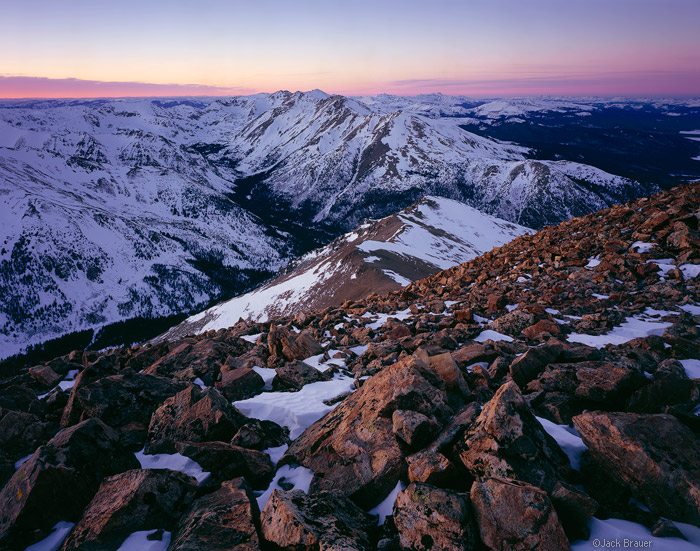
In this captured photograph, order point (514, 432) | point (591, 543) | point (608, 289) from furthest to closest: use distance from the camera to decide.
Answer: point (608, 289)
point (514, 432)
point (591, 543)

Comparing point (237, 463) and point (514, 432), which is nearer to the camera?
point (514, 432)

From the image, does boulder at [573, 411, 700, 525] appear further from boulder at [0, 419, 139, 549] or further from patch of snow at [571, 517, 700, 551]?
boulder at [0, 419, 139, 549]

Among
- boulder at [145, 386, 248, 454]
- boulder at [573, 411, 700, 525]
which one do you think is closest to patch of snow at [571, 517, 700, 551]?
boulder at [573, 411, 700, 525]

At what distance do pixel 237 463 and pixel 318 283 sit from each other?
289ft

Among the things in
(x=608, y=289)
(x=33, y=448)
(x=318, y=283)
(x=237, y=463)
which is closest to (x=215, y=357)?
(x=33, y=448)

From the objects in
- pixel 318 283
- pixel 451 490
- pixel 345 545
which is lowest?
pixel 318 283

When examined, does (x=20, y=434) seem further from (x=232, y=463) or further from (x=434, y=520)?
(x=434, y=520)

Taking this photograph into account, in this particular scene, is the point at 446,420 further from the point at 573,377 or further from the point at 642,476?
the point at 573,377

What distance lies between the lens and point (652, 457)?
6500 mm

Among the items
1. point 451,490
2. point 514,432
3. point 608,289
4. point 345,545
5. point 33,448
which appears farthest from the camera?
point 608,289

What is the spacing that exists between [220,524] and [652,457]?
28.0 ft

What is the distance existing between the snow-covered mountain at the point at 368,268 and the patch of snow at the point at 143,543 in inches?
1941

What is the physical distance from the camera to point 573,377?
1042cm

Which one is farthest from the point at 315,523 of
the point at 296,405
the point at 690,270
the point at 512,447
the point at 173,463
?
the point at 690,270
